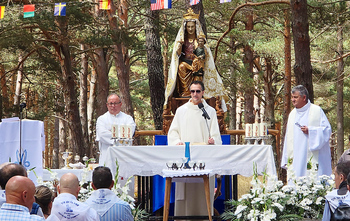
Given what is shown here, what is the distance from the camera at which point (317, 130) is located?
877 cm

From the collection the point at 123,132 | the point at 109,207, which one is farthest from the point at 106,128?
the point at 109,207

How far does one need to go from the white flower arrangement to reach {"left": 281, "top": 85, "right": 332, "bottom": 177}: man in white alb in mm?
1481

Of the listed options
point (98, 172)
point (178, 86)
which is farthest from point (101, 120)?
point (98, 172)

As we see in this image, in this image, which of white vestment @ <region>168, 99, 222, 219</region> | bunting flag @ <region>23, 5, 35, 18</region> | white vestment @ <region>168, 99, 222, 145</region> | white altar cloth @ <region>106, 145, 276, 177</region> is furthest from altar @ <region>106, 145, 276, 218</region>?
bunting flag @ <region>23, 5, 35, 18</region>

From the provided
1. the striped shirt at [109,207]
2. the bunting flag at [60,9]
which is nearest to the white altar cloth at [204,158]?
the striped shirt at [109,207]

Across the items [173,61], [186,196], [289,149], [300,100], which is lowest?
[186,196]

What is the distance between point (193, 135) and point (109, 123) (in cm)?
166

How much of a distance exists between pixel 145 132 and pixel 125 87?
29.3 feet

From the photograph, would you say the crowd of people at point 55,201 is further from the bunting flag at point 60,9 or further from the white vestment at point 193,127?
the bunting flag at point 60,9

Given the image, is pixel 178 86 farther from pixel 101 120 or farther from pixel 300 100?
pixel 300 100

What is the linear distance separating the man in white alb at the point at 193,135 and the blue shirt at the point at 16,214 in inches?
193

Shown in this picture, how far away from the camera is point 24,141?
29.7 ft

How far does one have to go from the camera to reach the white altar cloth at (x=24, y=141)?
356 inches

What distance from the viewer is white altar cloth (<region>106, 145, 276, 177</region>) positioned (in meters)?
8.23
